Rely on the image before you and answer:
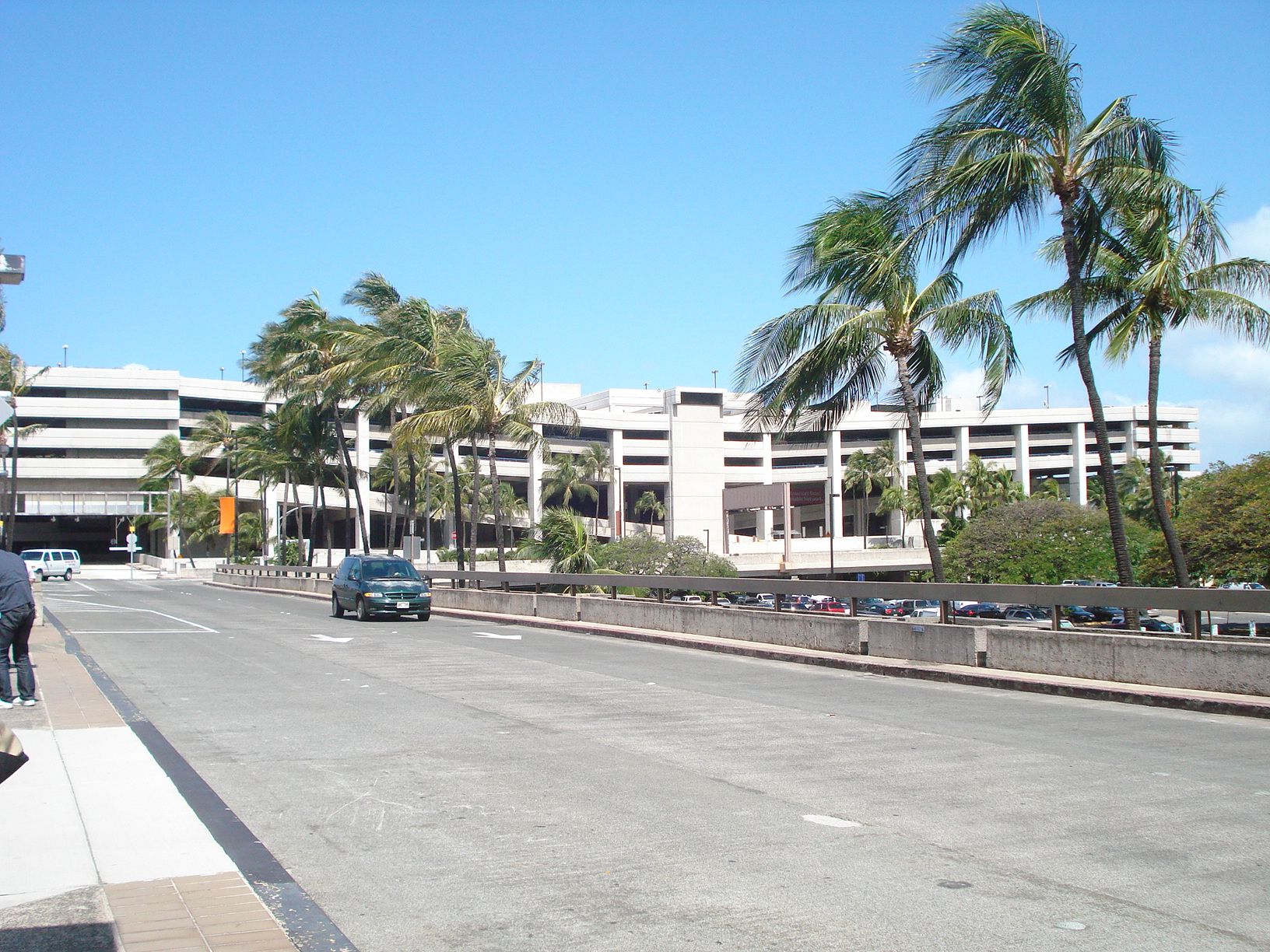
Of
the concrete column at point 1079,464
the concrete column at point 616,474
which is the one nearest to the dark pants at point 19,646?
the concrete column at point 616,474

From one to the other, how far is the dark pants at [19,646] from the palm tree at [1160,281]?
18.4 meters

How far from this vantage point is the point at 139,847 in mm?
6926

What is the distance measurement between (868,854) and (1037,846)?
3.41 feet

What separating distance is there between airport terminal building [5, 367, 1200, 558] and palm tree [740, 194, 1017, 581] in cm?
6272

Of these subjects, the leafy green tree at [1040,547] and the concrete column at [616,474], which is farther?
the concrete column at [616,474]

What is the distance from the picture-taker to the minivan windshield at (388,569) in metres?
30.5

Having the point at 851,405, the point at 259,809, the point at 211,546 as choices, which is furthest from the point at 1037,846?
the point at 211,546

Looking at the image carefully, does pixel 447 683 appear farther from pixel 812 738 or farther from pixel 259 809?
pixel 259 809

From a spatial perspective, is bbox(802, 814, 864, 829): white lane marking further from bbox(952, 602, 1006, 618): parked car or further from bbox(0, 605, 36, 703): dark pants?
bbox(952, 602, 1006, 618): parked car

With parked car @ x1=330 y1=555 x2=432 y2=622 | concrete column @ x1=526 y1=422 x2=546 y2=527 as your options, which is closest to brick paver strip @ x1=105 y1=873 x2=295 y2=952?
parked car @ x1=330 y1=555 x2=432 y2=622

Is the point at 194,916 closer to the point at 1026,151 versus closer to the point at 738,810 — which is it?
the point at 738,810

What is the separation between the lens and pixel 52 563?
7400 centimetres

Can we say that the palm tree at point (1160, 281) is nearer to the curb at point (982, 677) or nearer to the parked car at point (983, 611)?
the curb at point (982, 677)

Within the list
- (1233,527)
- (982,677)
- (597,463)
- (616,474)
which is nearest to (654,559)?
(1233,527)
